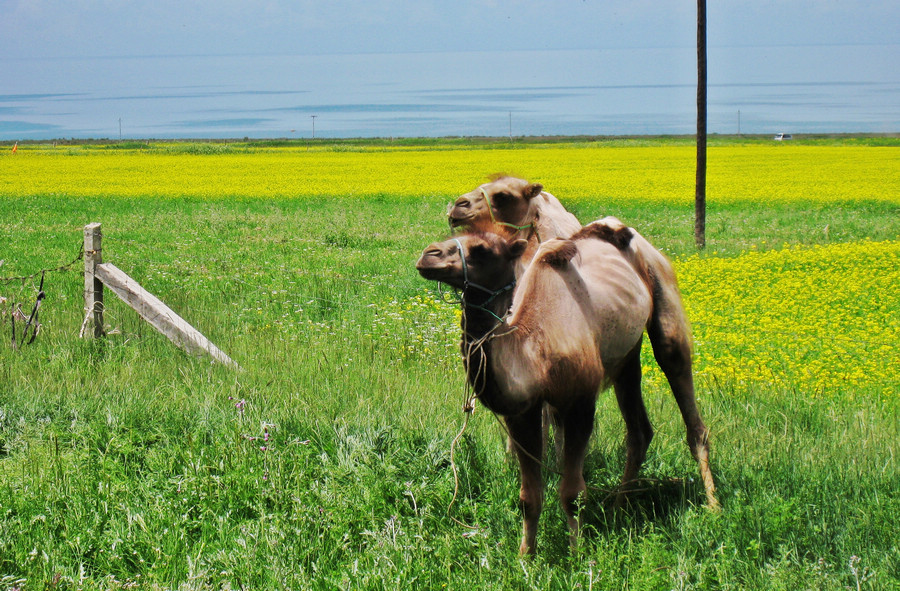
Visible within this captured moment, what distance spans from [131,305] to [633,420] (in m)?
4.40

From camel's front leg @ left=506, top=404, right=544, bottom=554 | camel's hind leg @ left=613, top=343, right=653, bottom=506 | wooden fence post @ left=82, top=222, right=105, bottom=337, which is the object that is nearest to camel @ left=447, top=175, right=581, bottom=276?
camel's front leg @ left=506, top=404, right=544, bottom=554

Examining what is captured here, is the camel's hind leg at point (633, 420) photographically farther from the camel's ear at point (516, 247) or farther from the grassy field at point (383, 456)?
the camel's ear at point (516, 247)

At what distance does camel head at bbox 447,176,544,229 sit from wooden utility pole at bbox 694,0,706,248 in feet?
44.9

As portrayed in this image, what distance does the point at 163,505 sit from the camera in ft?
13.1

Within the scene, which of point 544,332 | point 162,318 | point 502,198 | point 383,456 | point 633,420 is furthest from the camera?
point 162,318

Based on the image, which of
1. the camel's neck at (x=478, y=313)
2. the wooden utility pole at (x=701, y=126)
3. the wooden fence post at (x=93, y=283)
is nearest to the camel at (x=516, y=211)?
the camel's neck at (x=478, y=313)

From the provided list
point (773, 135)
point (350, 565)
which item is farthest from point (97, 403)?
point (773, 135)

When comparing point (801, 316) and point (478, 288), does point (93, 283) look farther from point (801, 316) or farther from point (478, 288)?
point (801, 316)

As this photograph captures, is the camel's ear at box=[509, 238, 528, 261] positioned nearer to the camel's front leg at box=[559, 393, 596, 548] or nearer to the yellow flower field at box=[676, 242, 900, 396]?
the camel's front leg at box=[559, 393, 596, 548]

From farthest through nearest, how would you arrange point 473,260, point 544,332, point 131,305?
point 131,305 < point 544,332 < point 473,260

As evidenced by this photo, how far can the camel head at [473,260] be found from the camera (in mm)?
2824

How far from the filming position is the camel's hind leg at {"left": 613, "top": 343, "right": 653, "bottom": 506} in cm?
409

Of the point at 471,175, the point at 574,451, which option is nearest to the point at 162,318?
the point at 574,451

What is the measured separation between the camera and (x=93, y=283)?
6.96 meters
